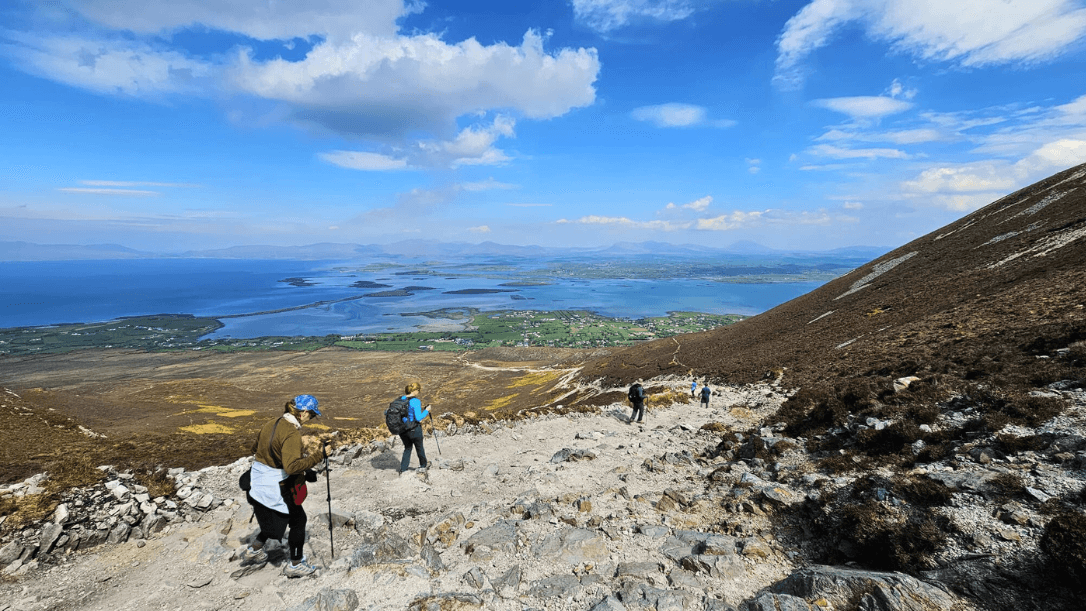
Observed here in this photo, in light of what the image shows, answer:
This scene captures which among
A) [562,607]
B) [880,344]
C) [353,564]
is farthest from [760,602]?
[880,344]

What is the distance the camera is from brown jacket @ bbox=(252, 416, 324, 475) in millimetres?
6371

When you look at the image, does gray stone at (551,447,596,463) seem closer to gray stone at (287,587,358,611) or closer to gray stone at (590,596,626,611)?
gray stone at (590,596,626,611)

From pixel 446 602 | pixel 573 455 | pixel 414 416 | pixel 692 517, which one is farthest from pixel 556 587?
pixel 573 455

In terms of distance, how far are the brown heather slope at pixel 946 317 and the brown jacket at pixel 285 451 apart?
1566 cm

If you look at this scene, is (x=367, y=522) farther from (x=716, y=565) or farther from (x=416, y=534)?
(x=716, y=565)

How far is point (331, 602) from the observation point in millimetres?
6152

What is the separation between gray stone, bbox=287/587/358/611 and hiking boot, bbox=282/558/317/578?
20.9 inches

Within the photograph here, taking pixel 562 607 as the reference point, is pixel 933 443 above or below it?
above

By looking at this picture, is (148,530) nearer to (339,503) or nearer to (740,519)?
(339,503)

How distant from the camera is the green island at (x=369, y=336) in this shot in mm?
121938

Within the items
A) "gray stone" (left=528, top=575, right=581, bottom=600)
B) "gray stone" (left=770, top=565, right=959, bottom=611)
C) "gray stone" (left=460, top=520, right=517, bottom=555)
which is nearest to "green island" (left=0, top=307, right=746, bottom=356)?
"gray stone" (left=460, top=520, right=517, bottom=555)

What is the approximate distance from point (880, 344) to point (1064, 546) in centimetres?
1924

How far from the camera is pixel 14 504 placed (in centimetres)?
766

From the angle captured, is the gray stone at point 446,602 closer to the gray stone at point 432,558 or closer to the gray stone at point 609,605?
the gray stone at point 432,558
